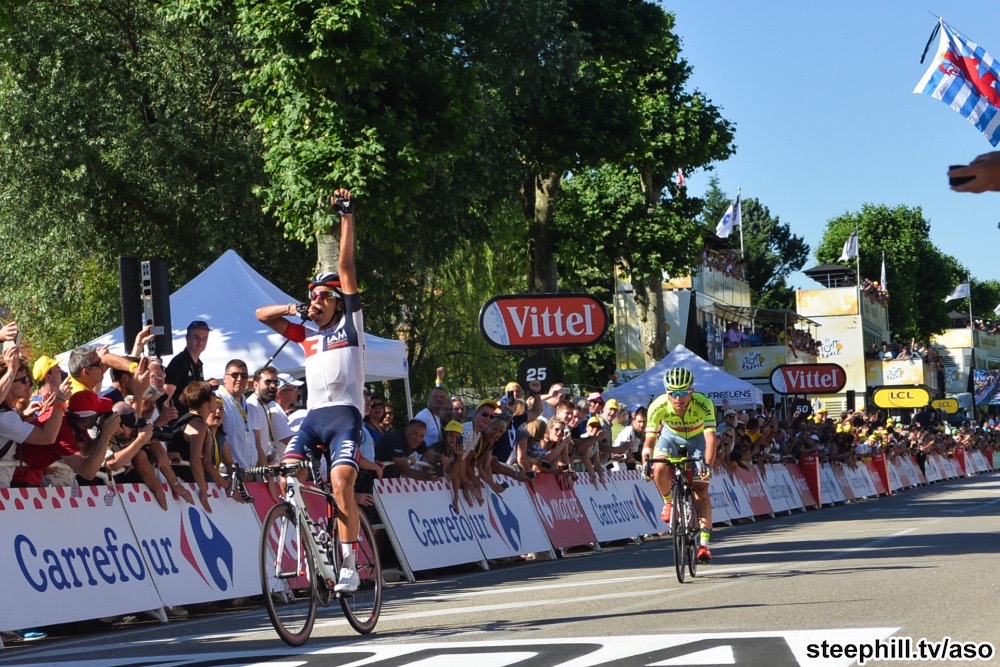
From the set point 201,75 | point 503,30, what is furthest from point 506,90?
point 201,75

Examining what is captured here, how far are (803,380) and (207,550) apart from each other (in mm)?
33528

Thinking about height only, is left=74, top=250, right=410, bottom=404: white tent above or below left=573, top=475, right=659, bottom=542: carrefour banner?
above

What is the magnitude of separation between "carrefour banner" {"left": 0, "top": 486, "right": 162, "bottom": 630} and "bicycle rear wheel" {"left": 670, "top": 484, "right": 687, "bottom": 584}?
449 cm

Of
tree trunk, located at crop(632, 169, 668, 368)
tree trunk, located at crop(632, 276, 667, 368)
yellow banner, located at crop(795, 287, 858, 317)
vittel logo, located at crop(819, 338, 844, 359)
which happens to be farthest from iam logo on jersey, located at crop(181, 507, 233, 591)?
yellow banner, located at crop(795, 287, 858, 317)

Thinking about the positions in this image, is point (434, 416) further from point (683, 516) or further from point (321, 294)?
point (321, 294)

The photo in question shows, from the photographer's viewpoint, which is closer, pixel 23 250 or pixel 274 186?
pixel 274 186

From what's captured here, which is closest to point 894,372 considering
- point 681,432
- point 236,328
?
point 236,328

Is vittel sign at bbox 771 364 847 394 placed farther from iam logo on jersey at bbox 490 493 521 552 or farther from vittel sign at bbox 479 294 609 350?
iam logo on jersey at bbox 490 493 521 552

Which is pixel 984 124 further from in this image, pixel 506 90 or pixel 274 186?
pixel 274 186

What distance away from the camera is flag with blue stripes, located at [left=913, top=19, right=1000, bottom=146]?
30859mm

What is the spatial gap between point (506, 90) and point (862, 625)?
22.8 meters

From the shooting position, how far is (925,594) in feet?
36.4

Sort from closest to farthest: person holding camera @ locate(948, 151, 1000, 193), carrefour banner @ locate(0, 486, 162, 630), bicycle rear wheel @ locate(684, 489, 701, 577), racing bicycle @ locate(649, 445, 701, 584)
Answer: person holding camera @ locate(948, 151, 1000, 193) < carrefour banner @ locate(0, 486, 162, 630) < racing bicycle @ locate(649, 445, 701, 584) < bicycle rear wheel @ locate(684, 489, 701, 577)

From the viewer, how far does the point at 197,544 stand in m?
13.1
